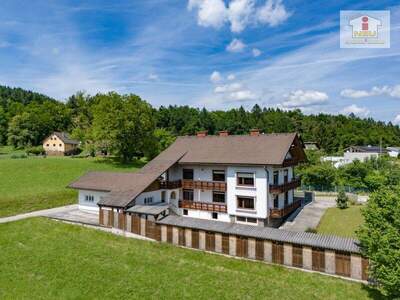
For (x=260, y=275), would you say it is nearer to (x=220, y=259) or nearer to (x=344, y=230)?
(x=220, y=259)

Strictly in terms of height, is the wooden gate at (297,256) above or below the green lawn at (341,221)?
above

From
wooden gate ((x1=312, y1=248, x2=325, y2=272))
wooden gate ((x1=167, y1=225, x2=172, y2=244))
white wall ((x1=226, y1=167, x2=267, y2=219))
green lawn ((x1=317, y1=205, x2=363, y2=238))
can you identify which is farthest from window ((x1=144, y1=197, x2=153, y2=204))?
wooden gate ((x1=312, y1=248, x2=325, y2=272))

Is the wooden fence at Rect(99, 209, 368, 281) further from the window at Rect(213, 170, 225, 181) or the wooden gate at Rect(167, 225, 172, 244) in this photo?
the window at Rect(213, 170, 225, 181)

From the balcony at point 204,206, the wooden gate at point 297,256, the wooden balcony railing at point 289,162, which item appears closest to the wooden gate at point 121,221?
the balcony at point 204,206

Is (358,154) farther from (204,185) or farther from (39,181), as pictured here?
(39,181)

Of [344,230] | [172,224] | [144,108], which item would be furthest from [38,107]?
[344,230]

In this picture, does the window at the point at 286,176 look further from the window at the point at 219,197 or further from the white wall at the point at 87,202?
the white wall at the point at 87,202
